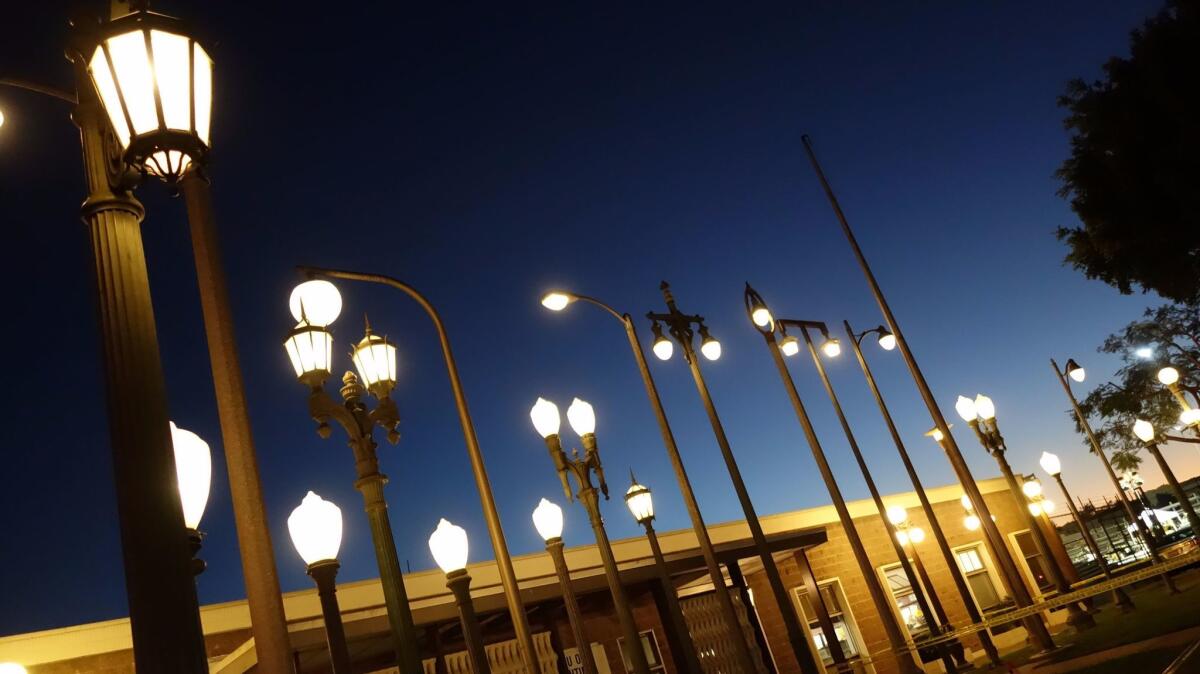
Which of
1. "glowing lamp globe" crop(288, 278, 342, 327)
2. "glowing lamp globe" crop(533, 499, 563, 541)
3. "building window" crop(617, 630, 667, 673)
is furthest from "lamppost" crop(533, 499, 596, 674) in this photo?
"building window" crop(617, 630, 667, 673)

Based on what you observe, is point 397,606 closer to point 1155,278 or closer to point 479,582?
point 479,582

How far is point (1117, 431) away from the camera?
47.7 metres

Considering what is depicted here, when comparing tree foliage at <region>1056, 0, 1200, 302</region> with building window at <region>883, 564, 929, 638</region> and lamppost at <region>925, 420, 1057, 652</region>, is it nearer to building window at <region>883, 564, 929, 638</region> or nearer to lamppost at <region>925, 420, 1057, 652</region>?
lamppost at <region>925, 420, 1057, 652</region>

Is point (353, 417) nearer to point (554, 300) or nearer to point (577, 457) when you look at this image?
point (577, 457)

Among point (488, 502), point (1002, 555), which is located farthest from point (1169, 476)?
point (488, 502)

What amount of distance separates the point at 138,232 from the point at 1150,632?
1625 cm

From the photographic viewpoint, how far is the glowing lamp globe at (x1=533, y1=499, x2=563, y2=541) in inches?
441

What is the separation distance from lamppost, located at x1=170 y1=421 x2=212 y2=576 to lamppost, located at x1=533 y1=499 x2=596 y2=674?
6.53 m

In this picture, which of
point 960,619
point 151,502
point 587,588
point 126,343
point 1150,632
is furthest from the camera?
point 960,619

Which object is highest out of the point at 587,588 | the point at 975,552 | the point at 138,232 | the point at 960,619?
the point at 138,232

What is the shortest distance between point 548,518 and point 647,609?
31.6 feet

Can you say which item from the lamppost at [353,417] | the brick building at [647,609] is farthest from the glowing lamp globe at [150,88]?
the brick building at [647,609]

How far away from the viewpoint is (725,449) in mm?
12039

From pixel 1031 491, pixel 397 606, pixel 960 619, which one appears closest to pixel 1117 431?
pixel 1031 491
